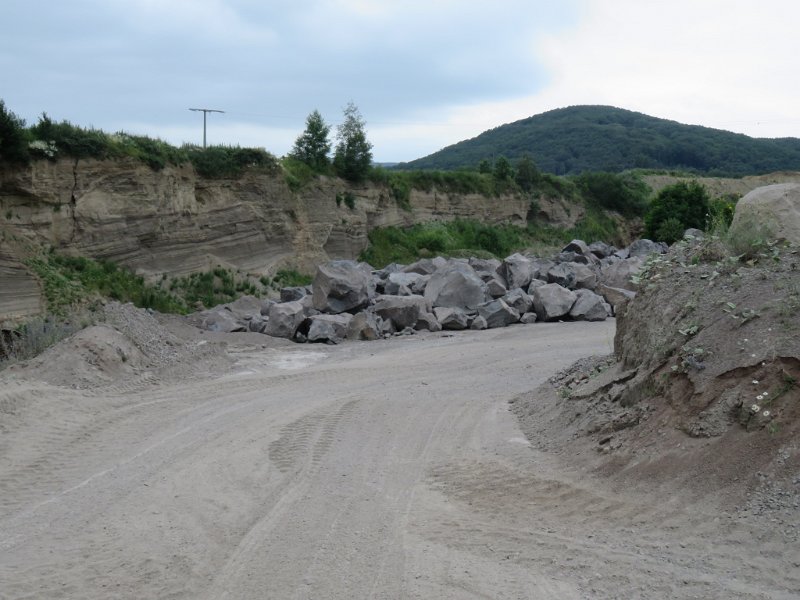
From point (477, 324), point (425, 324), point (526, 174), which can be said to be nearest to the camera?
point (425, 324)

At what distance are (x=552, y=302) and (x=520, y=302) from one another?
3.11 feet

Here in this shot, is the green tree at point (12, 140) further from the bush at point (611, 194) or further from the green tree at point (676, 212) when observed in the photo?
the bush at point (611, 194)

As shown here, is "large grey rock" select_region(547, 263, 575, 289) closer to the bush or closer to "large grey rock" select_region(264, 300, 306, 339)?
"large grey rock" select_region(264, 300, 306, 339)

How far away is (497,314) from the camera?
21.6 m

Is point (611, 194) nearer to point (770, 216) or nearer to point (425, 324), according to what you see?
point (425, 324)

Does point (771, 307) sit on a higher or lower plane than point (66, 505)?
higher

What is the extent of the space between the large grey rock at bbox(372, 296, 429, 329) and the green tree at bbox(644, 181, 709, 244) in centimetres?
2660

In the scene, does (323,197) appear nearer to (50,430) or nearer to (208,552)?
(50,430)

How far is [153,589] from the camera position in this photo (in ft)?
17.1

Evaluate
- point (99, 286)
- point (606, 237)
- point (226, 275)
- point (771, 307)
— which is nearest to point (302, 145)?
point (226, 275)

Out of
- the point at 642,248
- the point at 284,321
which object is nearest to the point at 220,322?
the point at 284,321

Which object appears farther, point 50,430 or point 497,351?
point 497,351

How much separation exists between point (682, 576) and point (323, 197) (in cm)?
2975

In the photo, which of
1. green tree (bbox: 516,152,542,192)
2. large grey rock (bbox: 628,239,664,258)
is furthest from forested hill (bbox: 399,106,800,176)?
large grey rock (bbox: 628,239,664,258)
